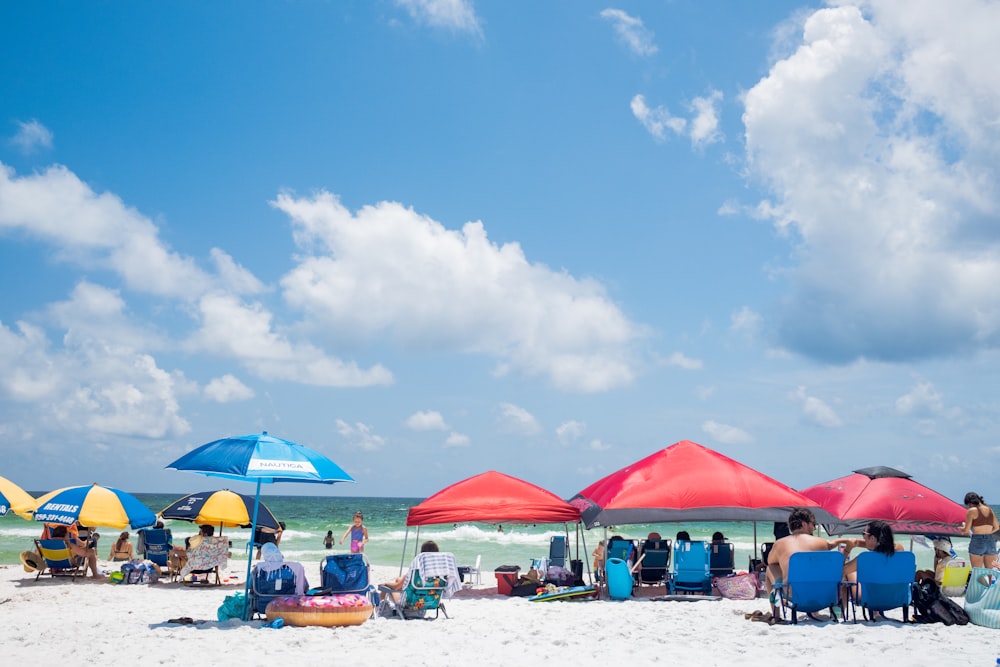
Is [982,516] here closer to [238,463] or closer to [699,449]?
[699,449]

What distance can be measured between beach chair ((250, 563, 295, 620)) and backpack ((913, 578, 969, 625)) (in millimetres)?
6566

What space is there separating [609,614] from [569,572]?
7.46 feet

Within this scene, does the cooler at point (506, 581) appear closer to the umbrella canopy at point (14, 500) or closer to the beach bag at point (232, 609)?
the beach bag at point (232, 609)

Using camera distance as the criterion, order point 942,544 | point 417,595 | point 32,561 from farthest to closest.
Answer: point 32,561
point 942,544
point 417,595

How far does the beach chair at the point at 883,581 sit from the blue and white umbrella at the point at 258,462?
213 inches

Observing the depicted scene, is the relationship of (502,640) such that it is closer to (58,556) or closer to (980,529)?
(980,529)

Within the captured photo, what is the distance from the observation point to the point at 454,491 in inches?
479

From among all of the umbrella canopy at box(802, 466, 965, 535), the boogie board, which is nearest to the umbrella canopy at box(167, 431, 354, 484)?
the boogie board

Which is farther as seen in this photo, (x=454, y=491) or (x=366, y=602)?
(x=454, y=491)

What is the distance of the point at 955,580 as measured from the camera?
9.92 metres

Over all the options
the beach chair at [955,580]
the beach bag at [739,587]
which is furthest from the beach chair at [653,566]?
the beach chair at [955,580]

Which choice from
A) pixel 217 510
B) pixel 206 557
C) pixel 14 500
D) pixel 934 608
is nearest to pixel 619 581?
pixel 934 608

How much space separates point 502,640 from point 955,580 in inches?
220

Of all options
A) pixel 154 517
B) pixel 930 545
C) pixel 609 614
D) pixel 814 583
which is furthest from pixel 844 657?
pixel 154 517
